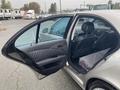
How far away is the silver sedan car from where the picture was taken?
297 centimetres

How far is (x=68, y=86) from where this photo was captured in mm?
4707

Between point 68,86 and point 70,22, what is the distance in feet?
4.00

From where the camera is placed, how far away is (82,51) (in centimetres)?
416

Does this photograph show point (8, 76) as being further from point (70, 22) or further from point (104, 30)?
point (104, 30)

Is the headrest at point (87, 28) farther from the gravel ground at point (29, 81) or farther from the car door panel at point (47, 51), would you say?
the gravel ground at point (29, 81)

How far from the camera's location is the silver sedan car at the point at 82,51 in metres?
2.97

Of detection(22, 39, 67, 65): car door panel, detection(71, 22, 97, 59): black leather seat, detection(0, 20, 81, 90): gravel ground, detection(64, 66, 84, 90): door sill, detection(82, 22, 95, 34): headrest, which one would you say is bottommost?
detection(0, 20, 81, 90): gravel ground

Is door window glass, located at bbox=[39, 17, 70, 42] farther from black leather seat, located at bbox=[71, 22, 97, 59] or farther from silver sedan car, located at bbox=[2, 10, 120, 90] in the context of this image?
black leather seat, located at bbox=[71, 22, 97, 59]

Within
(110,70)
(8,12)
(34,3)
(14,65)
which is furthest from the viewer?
(34,3)

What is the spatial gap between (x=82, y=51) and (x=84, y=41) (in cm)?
28

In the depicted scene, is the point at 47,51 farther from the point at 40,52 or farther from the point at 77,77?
the point at 77,77

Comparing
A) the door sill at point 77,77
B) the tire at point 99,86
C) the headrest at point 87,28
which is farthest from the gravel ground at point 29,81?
the tire at point 99,86

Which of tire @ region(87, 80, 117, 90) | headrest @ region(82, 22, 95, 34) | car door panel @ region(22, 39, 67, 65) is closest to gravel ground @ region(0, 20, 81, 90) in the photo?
car door panel @ region(22, 39, 67, 65)

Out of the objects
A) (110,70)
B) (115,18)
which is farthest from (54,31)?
(110,70)
